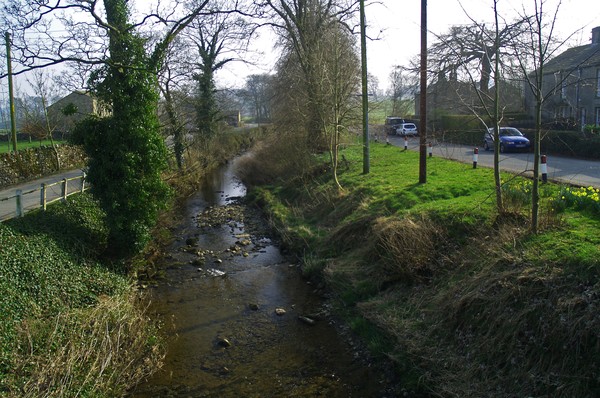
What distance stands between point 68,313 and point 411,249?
23.2ft

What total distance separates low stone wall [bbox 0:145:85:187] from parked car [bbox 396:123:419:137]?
83.1 ft

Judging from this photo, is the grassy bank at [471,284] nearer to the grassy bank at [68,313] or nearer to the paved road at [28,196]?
the grassy bank at [68,313]

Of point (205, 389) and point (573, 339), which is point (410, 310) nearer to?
point (573, 339)

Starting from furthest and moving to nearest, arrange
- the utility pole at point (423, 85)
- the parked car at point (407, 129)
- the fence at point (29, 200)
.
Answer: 1. the parked car at point (407, 129)
2. the utility pole at point (423, 85)
3. the fence at point (29, 200)

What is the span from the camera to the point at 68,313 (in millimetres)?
8844

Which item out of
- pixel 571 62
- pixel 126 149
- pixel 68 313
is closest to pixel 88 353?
pixel 68 313

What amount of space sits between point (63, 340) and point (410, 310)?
6.40 metres

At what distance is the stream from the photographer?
8.48 metres

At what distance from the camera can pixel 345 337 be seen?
10.1 metres

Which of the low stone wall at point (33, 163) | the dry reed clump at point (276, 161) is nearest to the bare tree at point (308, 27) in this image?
the dry reed clump at point (276, 161)

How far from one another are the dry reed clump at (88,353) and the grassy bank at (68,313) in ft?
0.05

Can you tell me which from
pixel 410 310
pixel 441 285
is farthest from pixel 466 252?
pixel 410 310

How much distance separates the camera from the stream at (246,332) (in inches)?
334

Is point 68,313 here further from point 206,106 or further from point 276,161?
point 206,106
